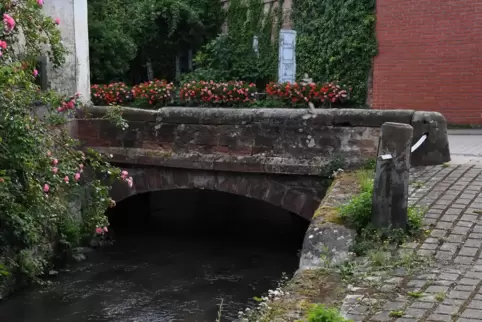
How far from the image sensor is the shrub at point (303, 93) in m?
11.1

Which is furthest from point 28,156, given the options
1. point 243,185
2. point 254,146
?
point 243,185

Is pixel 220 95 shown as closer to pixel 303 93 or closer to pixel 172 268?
pixel 303 93

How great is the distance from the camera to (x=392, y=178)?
15.9 ft

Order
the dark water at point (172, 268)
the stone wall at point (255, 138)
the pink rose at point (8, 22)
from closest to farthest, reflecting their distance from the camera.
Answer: the pink rose at point (8, 22), the dark water at point (172, 268), the stone wall at point (255, 138)

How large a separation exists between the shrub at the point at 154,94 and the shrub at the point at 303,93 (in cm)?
188

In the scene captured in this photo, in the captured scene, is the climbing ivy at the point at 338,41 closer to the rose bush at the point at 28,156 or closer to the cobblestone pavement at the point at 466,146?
the cobblestone pavement at the point at 466,146

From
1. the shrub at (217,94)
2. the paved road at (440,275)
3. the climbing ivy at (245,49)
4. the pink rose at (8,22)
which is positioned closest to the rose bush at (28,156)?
the pink rose at (8,22)

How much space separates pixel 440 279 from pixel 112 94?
29.9 ft

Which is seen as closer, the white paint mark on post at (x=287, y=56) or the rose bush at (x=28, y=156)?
the rose bush at (x=28, y=156)

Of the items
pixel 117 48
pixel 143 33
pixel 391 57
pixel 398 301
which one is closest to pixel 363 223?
pixel 398 301

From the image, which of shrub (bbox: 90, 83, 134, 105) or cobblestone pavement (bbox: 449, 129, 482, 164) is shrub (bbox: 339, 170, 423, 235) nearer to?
cobblestone pavement (bbox: 449, 129, 482, 164)

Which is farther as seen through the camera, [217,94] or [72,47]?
[217,94]

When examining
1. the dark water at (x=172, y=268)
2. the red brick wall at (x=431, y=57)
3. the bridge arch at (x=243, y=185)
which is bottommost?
the dark water at (x=172, y=268)

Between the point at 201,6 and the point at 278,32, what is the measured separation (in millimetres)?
3171
